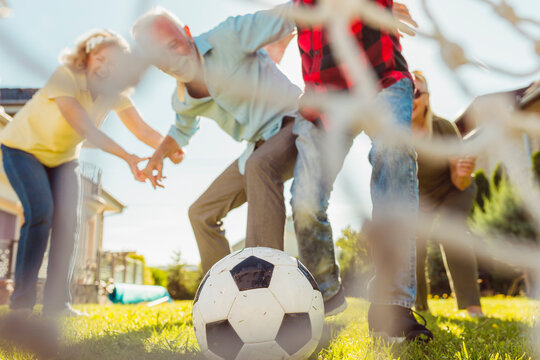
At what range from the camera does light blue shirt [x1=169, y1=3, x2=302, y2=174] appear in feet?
9.34

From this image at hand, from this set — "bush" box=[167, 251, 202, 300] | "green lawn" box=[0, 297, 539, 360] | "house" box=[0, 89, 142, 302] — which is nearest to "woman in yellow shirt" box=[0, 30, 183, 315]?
"green lawn" box=[0, 297, 539, 360]

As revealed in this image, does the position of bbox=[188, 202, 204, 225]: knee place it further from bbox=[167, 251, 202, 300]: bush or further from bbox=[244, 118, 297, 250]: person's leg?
bbox=[167, 251, 202, 300]: bush

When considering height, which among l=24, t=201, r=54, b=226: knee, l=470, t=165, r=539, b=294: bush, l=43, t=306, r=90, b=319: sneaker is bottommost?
l=470, t=165, r=539, b=294: bush

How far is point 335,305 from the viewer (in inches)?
99.1

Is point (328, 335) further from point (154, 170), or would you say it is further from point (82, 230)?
point (82, 230)

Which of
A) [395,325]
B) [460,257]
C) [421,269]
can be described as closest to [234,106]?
[395,325]

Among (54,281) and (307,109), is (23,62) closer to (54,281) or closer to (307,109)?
(307,109)

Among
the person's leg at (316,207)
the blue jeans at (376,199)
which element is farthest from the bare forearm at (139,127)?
the person's leg at (316,207)

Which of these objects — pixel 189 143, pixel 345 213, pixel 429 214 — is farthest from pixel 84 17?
pixel 429 214

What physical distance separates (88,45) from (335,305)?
8.04ft

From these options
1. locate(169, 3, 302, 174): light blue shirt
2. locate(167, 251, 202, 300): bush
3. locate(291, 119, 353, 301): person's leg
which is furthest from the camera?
locate(167, 251, 202, 300): bush

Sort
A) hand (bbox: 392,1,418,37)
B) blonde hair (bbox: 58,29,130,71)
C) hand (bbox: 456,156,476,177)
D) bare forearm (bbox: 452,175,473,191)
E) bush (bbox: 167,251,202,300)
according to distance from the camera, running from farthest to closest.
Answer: bush (bbox: 167,251,202,300) → bare forearm (bbox: 452,175,473,191) → hand (bbox: 456,156,476,177) → blonde hair (bbox: 58,29,130,71) → hand (bbox: 392,1,418,37)

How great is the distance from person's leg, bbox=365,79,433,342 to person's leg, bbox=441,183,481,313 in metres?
2.09

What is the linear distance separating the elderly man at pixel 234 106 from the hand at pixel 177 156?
77mm
